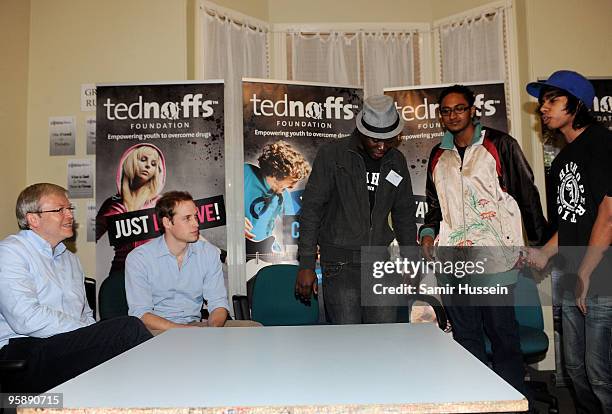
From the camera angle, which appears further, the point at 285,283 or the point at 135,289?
the point at 285,283

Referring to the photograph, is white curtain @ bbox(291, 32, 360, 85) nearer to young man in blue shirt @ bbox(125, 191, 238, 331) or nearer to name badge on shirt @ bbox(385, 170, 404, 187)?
name badge on shirt @ bbox(385, 170, 404, 187)

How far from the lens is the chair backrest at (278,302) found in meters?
3.99

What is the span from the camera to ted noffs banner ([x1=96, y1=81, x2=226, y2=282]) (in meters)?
4.25

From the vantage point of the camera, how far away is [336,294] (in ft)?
10.6

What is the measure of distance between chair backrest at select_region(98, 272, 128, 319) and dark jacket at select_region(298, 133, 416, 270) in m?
1.22

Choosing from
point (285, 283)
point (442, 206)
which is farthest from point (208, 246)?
point (442, 206)

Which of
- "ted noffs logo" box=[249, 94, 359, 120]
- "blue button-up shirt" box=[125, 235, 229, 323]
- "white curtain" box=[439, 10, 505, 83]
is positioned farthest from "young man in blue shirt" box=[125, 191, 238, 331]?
"white curtain" box=[439, 10, 505, 83]

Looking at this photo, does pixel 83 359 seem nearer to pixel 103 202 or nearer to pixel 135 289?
pixel 135 289

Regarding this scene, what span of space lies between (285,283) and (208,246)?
2.68 feet

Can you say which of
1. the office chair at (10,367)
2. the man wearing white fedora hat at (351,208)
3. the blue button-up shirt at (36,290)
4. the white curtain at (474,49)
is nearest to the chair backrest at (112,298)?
the blue button-up shirt at (36,290)

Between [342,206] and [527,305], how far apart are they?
5.11 feet

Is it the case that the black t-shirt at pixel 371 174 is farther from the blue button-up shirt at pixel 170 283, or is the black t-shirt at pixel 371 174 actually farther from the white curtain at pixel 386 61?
the white curtain at pixel 386 61

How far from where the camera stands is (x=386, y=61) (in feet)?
17.3

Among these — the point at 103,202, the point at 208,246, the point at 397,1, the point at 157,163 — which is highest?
the point at 397,1
